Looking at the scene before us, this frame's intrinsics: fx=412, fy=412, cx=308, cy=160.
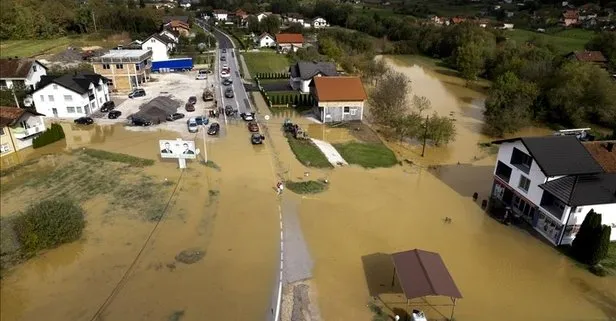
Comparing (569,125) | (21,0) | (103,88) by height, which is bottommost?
(569,125)

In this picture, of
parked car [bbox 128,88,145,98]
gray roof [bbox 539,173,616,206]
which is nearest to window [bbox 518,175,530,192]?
gray roof [bbox 539,173,616,206]

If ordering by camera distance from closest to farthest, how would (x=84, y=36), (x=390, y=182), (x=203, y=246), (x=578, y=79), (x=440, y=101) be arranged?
(x=203, y=246) → (x=390, y=182) → (x=578, y=79) → (x=440, y=101) → (x=84, y=36)

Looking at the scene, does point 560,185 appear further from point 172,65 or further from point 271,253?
point 172,65

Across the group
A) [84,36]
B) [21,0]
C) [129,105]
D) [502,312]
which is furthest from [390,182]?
[84,36]

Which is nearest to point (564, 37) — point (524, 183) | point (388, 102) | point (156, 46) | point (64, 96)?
point (388, 102)

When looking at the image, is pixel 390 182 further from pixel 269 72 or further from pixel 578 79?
pixel 269 72

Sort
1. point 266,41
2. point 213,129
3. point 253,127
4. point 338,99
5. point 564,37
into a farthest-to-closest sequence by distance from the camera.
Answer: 1. point 564,37
2. point 266,41
3. point 338,99
4. point 253,127
5. point 213,129
